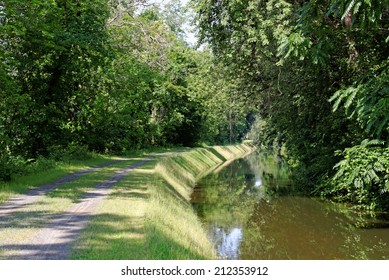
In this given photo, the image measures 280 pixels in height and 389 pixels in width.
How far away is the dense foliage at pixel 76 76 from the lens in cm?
1806

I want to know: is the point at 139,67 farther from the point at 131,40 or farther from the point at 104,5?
the point at 104,5

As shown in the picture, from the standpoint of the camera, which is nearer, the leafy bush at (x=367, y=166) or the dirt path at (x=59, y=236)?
the dirt path at (x=59, y=236)

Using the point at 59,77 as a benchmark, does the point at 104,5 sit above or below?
above

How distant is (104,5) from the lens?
73.9 ft

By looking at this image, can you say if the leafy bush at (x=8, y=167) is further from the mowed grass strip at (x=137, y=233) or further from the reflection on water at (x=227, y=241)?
the reflection on water at (x=227, y=241)

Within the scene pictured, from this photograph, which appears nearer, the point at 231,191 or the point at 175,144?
the point at 231,191

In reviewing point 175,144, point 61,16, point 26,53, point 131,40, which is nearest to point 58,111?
point 26,53

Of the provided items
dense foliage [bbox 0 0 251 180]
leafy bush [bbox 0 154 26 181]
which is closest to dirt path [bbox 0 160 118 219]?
leafy bush [bbox 0 154 26 181]

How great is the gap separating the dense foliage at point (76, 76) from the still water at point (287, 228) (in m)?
8.44

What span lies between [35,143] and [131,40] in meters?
13.3

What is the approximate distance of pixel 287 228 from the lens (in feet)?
52.6

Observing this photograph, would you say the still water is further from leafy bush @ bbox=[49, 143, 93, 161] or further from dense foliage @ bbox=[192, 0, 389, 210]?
leafy bush @ bbox=[49, 143, 93, 161]

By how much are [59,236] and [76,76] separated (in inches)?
722

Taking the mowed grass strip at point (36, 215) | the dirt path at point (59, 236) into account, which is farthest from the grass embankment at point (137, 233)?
the mowed grass strip at point (36, 215)
